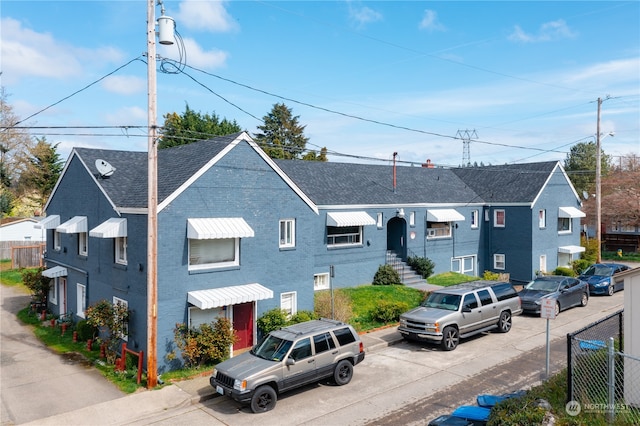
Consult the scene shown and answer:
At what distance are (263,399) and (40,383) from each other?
774 centimetres

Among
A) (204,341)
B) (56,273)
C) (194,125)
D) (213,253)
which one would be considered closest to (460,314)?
(204,341)

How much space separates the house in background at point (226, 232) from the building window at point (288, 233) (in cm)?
4

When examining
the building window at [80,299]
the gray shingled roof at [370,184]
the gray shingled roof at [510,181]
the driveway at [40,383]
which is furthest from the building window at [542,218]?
the driveway at [40,383]

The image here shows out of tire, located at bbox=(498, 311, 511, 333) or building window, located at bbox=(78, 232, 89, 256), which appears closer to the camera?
tire, located at bbox=(498, 311, 511, 333)

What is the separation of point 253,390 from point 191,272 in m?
5.40

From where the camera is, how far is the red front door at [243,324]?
16.8 metres

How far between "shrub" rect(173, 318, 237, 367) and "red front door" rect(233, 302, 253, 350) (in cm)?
140

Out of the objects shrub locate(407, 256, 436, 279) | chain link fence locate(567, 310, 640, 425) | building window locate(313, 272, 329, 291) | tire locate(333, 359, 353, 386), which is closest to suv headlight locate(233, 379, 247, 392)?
tire locate(333, 359, 353, 386)

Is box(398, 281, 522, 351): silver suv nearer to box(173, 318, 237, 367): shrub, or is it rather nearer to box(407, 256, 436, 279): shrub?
box(173, 318, 237, 367): shrub

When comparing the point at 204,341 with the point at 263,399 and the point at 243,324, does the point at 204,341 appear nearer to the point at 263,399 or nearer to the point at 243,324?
the point at 243,324

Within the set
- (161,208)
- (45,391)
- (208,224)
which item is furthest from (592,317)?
(45,391)

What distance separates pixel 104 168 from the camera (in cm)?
1797

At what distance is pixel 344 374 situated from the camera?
1350cm

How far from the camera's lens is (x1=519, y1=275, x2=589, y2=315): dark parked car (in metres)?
→ 21.3
